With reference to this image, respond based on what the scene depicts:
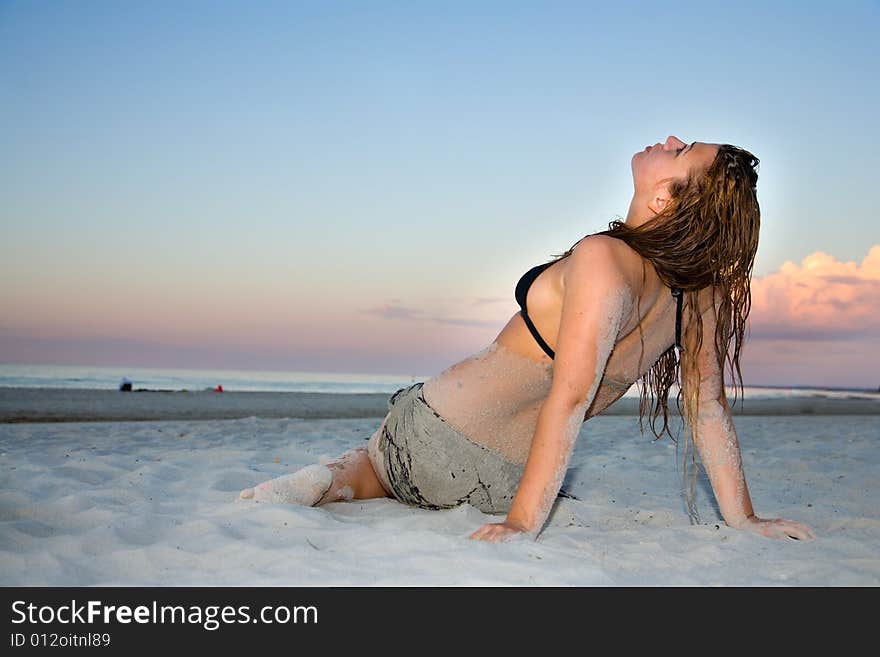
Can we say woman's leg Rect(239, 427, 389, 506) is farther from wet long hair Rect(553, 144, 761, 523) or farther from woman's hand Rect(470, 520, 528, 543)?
wet long hair Rect(553, 144, 761, 523)

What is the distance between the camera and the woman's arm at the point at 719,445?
3031mm

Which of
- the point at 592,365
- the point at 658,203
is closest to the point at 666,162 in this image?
the point at 658,203

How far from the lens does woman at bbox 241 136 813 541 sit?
250cm

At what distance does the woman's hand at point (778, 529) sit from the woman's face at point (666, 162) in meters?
1.34

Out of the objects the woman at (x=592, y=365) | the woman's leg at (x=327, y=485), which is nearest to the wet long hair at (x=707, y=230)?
the woman at (x=592, y=365)

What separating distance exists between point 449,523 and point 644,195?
1446 millimetres

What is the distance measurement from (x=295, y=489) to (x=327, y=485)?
0.53 feet

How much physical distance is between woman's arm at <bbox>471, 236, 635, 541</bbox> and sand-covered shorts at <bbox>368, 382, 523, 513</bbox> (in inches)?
22.2

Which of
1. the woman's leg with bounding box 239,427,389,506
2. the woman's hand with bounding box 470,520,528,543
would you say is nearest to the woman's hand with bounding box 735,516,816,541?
the woman's hand with bounding box 470,520,528,543

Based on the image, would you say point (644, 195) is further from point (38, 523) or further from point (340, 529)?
point (38, 523)

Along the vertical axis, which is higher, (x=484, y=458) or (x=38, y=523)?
(x=484, y=458)

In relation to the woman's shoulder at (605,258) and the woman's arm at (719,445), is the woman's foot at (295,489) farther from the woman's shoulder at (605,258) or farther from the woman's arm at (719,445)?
the woman's arm at (719,445)
